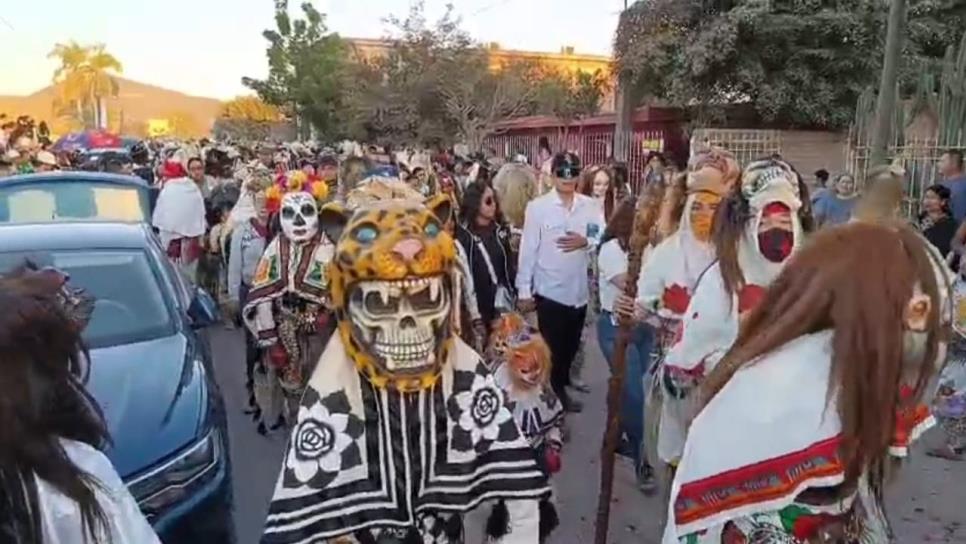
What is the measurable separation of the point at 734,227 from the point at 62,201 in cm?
707

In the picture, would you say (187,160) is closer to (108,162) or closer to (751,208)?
(108,162)

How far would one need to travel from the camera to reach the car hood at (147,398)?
12.6ft

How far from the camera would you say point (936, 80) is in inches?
814

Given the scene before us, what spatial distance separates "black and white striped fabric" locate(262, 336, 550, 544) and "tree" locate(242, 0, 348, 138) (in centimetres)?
3457

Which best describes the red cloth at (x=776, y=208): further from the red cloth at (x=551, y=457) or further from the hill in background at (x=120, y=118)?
the hill in background at (x=120, y=118)

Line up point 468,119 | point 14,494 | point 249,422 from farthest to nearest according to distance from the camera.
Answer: point 468,119, point 249,422, point 14,494

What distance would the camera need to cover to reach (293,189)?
708cm

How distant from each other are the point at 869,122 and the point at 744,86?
5427mm

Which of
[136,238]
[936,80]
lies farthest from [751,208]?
[936,80]

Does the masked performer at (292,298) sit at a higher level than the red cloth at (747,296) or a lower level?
lower

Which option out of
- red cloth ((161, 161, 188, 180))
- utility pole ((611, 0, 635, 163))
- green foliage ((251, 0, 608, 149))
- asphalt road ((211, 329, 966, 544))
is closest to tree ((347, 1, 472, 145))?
green foliage ((251, 0, 608, 149))

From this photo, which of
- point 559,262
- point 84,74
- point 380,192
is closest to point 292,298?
point 559,262

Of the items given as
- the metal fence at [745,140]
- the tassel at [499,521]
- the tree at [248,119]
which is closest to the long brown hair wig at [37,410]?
the tassel at [499,521]

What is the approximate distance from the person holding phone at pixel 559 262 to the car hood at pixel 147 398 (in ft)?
9.79
